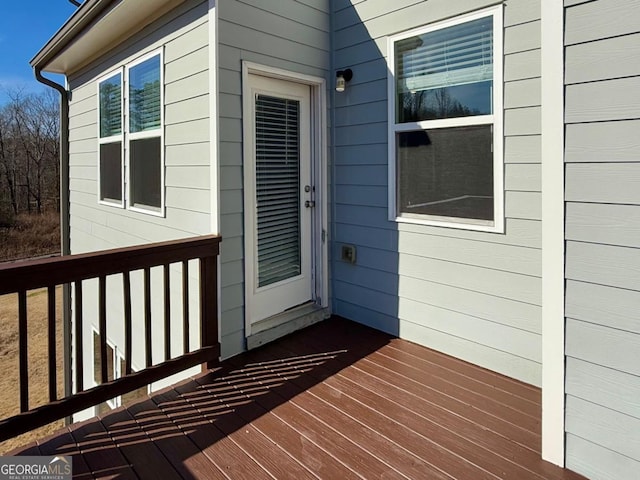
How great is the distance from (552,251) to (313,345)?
6.47 feet

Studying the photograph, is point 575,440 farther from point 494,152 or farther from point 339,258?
point 339,258

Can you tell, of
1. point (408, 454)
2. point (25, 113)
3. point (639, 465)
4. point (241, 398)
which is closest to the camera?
point (639, 465)

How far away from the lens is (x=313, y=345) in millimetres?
3299

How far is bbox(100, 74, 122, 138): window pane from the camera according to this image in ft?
14.8

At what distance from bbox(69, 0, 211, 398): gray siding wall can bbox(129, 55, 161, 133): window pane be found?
0.49ft

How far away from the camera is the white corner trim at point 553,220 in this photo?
175cm

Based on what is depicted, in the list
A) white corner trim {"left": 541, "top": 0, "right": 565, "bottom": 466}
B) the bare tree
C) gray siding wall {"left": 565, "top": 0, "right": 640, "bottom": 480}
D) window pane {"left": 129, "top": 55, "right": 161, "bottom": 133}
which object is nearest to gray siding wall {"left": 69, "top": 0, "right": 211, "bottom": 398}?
window pane {"left": 129, "top": 55, "right": 161, "bottom": 133}

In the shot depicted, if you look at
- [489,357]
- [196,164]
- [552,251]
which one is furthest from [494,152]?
[196,164]

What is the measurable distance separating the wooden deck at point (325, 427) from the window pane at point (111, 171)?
2.68 meters

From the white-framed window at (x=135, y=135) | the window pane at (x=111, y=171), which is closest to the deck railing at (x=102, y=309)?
the white-framed window at (x=135, y=135)

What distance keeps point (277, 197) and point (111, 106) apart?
99.6 inches

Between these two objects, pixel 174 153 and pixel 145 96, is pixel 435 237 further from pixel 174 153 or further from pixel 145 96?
pixel 145 96

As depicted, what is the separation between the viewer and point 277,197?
3523 millimetres

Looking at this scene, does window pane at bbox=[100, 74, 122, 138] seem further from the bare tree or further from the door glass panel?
the bare tree
